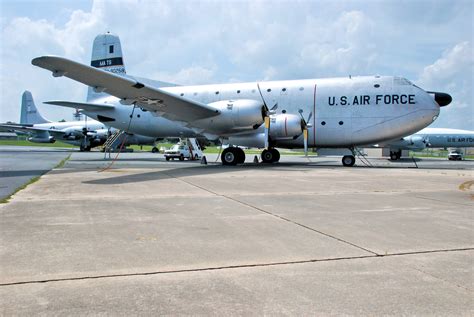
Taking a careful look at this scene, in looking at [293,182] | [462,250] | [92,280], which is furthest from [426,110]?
[92,280]

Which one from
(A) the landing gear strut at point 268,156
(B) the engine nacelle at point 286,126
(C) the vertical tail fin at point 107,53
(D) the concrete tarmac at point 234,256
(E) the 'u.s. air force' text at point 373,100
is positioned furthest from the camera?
(C) the vertical tail fin at point 107,53

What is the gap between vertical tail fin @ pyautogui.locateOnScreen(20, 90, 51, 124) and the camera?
6166 cm

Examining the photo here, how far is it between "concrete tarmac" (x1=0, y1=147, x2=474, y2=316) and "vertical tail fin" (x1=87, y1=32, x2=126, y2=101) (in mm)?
21232

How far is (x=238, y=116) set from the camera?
63.5 ft

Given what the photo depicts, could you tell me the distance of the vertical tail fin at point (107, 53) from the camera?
2797 centimetres

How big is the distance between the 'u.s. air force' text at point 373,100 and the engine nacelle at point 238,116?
4129 millimetres

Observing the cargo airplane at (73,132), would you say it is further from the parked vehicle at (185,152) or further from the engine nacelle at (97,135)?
the parked vehicle at (185,152)

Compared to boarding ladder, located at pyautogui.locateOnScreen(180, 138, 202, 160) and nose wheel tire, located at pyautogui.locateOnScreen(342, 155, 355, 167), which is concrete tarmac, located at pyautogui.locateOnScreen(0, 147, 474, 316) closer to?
nose wheel tire, located at pyautogui.locateOnScreen(342, 155, 355, 167)

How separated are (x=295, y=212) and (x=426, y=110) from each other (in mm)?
15550

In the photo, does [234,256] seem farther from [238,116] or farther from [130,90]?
[238,116]

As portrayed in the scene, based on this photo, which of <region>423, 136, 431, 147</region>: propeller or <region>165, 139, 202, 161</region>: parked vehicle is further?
<region>423, 136, 431, 147</region>: propeller

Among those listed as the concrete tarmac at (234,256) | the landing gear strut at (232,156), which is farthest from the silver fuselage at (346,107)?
the concrete tarmac at (234,256)

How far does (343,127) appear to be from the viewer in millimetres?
20719

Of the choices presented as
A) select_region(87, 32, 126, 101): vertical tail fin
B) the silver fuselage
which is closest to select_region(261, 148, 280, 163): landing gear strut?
the silver fuselage
